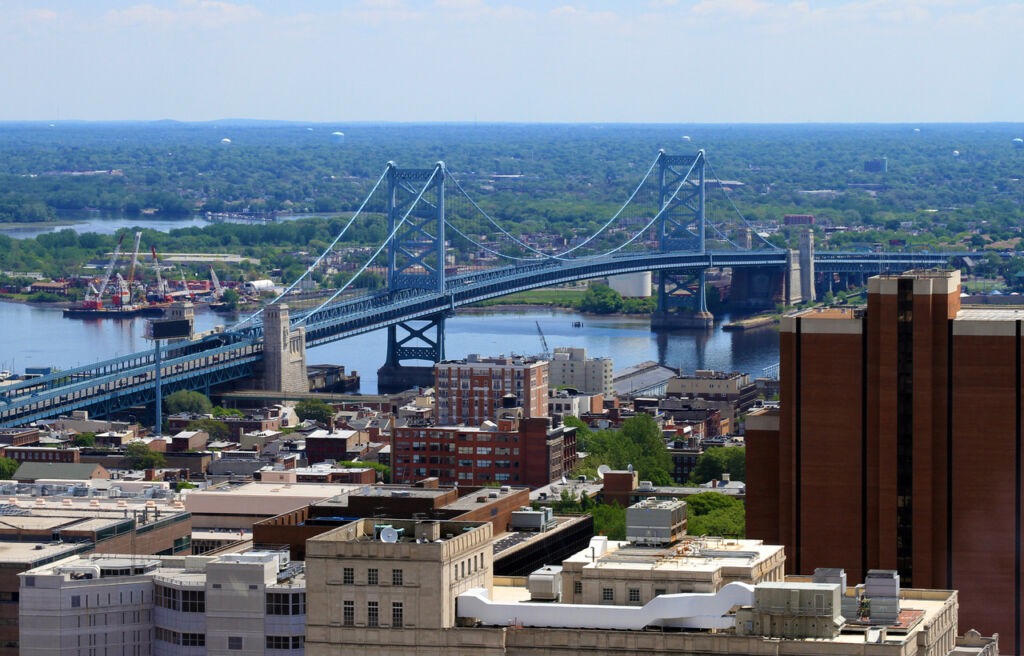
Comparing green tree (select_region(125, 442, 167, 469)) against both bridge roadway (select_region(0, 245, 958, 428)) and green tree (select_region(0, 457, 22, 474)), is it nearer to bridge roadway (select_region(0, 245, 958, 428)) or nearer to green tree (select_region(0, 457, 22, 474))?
green tree (select_region(0, 457, 22, 474))

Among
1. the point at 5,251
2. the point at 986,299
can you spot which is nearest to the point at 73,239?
the point at 5,251

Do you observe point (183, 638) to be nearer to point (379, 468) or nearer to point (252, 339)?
point (379, 468)

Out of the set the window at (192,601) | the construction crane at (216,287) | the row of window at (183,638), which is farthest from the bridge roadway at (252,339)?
the window at (192,601)

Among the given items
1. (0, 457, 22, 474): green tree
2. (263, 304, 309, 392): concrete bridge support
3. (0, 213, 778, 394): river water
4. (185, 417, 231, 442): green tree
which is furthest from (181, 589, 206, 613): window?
(0, 213, 778, 394): river water

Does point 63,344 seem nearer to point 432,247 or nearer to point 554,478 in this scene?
point 432,247

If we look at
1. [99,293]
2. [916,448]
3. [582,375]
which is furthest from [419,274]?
[916,448]

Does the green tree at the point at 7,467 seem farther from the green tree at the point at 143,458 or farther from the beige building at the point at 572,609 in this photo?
the beige building at the point at 572,609
